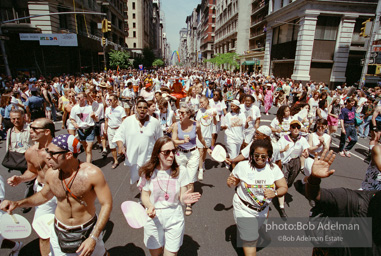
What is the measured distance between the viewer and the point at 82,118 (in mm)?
6188

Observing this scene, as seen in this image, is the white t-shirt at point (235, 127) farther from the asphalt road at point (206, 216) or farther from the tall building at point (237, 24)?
the tall building at point (237, 24)

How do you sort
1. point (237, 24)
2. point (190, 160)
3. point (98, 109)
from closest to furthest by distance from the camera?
point (190, 160), point (98, 109), point (237, 24)

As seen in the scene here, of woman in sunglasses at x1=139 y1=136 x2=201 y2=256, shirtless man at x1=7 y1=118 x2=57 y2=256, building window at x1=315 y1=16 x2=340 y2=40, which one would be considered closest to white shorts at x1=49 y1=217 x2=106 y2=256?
woman in sunglasses at x1=139 y1=136 x2=201 y2=256

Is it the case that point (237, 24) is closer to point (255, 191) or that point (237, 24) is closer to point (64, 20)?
point (64, 20)

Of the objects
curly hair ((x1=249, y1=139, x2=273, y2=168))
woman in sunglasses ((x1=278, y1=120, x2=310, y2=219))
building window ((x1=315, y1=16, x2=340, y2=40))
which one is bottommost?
woman in sunglasses ((x1=278, y1=120, x2=310, y2=219))

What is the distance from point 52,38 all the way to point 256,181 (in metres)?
22.9

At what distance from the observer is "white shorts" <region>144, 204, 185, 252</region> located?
2500mm

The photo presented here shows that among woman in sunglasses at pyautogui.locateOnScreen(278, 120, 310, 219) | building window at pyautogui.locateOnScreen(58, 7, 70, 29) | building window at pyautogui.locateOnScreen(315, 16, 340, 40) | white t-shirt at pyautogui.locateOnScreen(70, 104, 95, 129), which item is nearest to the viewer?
woman in sunglasses at pyautogui.locateOnScreen(278, 120, 310, 219)

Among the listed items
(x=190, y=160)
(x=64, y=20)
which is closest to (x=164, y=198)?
(x=190, y=160)

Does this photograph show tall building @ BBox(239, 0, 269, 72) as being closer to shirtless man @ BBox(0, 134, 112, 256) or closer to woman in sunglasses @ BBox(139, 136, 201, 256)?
woman in sunglasses @ BBox(139, 136, 201, 256)

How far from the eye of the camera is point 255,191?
9.25ft

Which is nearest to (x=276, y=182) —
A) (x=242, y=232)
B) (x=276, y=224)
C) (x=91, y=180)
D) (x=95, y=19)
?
(x=242, y=232)

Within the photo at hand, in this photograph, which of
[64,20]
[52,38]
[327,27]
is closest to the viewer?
[52,38]

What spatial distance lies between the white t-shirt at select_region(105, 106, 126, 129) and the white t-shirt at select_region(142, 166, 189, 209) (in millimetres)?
4140
